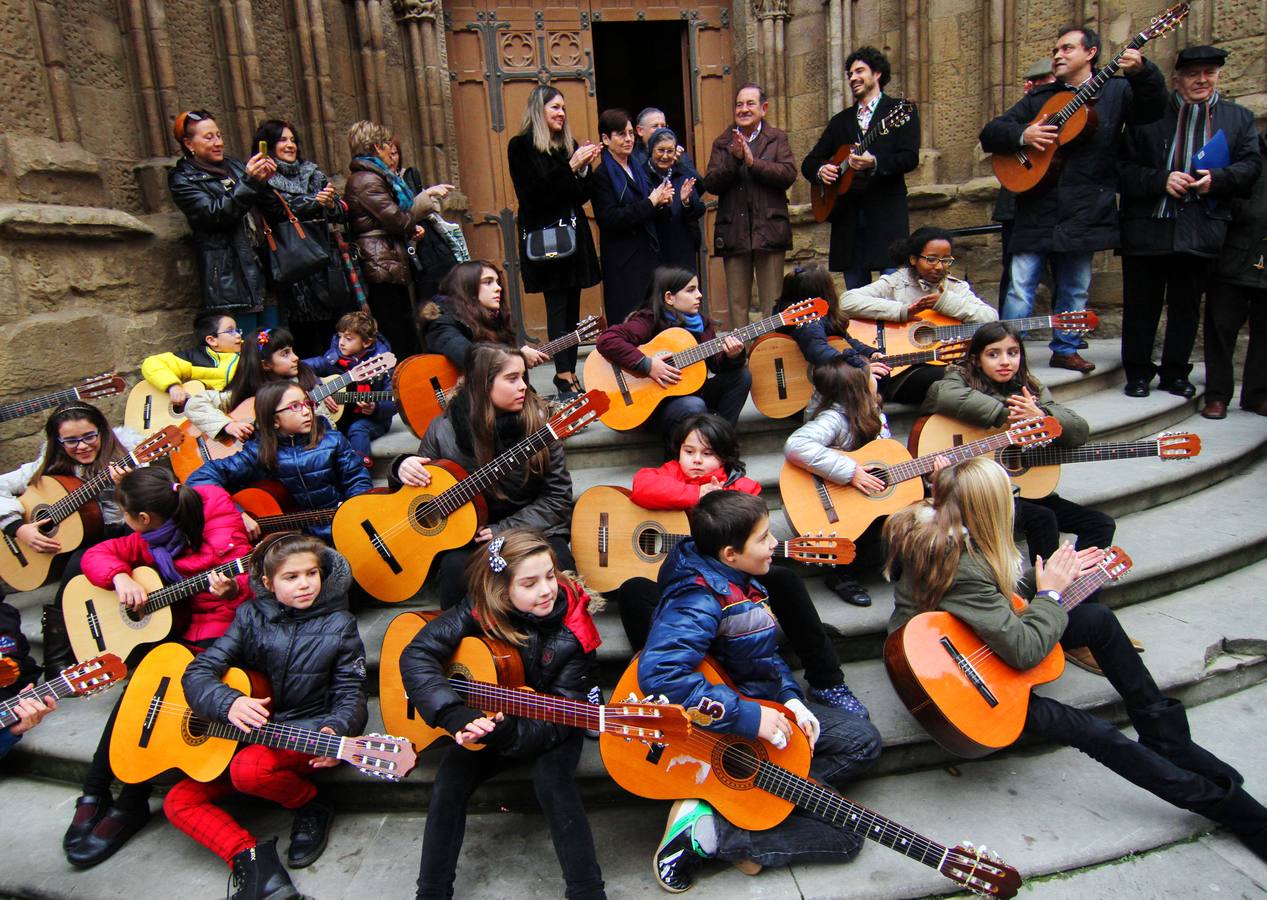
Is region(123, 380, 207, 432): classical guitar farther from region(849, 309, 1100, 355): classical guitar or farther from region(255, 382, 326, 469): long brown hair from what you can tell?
region(849, 309, 1100, 355): classical guitar

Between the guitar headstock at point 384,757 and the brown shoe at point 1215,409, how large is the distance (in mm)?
4857

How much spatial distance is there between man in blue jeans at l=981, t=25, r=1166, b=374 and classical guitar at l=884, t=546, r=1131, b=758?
9.57ft

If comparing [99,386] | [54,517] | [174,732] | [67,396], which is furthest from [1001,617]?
[67,396]

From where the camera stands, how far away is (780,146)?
5.35m

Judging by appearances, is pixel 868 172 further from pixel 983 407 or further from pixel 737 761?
pixel 737 761

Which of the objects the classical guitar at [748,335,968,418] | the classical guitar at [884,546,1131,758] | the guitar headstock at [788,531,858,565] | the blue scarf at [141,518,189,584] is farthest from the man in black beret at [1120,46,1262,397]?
the blue scarf at [141,518,189,584]

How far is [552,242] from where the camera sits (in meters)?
4.89

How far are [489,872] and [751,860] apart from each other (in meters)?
0.76

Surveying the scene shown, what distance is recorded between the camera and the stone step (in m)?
2.41

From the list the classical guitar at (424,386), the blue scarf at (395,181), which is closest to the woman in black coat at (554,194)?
the classical guitar at (424,386)

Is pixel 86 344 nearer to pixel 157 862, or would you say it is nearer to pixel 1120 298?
→ pixel 157 862

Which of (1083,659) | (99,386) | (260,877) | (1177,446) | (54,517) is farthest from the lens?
(99,386)

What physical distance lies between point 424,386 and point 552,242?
1.17m

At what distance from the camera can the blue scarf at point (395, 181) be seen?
5.15 metres
